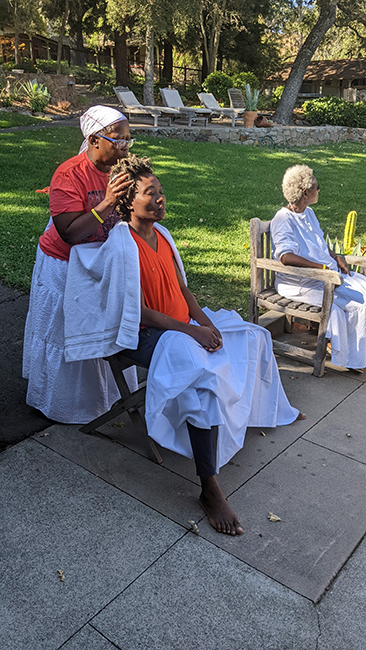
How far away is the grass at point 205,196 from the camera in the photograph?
630cm

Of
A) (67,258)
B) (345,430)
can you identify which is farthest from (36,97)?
(345,430)

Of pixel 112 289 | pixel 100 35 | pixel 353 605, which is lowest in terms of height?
pixel 353 605

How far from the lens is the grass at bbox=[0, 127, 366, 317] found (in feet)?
20.7

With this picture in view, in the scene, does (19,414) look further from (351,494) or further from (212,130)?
(212,130)

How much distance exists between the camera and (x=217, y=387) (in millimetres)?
2738

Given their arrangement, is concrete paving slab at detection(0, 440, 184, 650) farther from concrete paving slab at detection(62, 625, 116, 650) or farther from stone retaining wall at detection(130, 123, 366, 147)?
stone retaining wall at detection(130, 123, 366, 147)

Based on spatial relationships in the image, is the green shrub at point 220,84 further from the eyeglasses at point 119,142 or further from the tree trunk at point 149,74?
the eyeglasses at point 119,142

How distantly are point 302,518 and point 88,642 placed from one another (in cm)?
122

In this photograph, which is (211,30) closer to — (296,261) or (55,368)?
(296,261)

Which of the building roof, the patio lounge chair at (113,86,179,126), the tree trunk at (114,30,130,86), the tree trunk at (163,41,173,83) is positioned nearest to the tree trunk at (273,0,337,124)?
the patio lounge chair at (113,86,179,126)

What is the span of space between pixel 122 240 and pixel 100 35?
34824 mm

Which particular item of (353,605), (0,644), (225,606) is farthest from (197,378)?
(0,644)

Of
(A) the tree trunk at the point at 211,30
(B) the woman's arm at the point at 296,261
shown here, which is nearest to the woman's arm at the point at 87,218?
(B) the woman's arm at the point at 296,261

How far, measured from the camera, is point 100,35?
108ft
